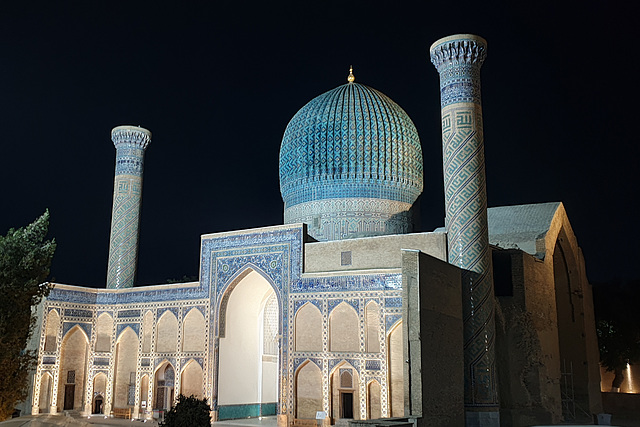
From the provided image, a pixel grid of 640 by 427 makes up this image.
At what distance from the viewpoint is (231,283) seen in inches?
606

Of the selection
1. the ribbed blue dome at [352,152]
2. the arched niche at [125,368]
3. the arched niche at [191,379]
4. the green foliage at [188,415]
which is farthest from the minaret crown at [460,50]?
the arched niche at [125,368]

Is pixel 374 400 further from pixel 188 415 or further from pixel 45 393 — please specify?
pixel 45 393

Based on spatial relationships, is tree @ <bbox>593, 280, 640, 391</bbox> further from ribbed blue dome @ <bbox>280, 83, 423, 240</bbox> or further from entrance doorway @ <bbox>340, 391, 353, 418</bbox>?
entrance doorway @ <bbox>340, 391, 353, 418</bbox>

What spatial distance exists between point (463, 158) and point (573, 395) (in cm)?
627

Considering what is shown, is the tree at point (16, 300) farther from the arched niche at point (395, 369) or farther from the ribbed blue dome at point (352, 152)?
the ribbed blue dome at point (352, 152)

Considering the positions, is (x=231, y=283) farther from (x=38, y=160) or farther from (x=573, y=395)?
(x=38, y=160)

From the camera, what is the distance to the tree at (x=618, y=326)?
2262 cm

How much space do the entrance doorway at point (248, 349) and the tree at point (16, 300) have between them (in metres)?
6.52

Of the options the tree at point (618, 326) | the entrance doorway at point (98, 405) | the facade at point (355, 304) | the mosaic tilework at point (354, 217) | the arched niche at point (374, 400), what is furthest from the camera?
the tree at point (618, 326)

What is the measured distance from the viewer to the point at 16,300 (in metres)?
8.80

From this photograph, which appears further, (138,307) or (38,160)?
(38,160)

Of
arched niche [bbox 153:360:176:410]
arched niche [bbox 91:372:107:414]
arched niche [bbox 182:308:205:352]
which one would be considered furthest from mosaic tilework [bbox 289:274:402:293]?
arched niche [bbox 91:372:107:414]

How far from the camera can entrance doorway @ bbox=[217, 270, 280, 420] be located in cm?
1532

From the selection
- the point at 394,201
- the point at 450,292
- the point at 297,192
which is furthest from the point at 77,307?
the point at 450,292
